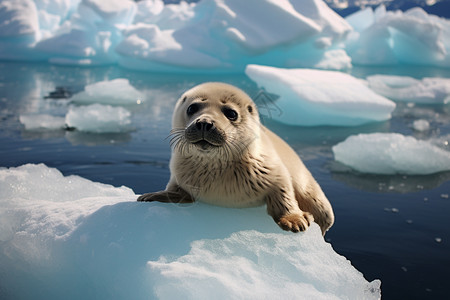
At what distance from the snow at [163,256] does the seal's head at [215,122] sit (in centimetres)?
31

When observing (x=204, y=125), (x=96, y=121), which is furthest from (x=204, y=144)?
(x=96, y=121)

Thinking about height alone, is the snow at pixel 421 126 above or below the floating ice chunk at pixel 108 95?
above

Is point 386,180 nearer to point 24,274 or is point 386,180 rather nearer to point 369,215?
point 369,215

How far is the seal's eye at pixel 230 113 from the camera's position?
6.71 feet

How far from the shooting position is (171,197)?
2.17 meters

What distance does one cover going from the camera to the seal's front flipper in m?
2.15

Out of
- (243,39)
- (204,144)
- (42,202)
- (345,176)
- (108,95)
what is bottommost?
(108,95)

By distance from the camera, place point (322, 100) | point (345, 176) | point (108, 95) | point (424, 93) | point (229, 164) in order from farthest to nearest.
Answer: point (424, 93) → point (108, 95) → point (322, 100) → point (345, 176) → point (229, 164)

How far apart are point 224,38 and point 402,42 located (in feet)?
27.0

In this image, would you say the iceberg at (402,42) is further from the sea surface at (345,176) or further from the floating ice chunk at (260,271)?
the floating ice chunk at (260,271)

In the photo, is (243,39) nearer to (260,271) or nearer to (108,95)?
(108,95)

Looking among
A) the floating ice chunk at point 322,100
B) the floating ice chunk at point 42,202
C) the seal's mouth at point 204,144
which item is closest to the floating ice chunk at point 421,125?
the floating ice chunk at point 322,100

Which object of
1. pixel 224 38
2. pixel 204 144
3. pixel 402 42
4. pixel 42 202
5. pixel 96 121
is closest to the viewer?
pixel 204 144

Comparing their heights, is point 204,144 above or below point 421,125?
above
